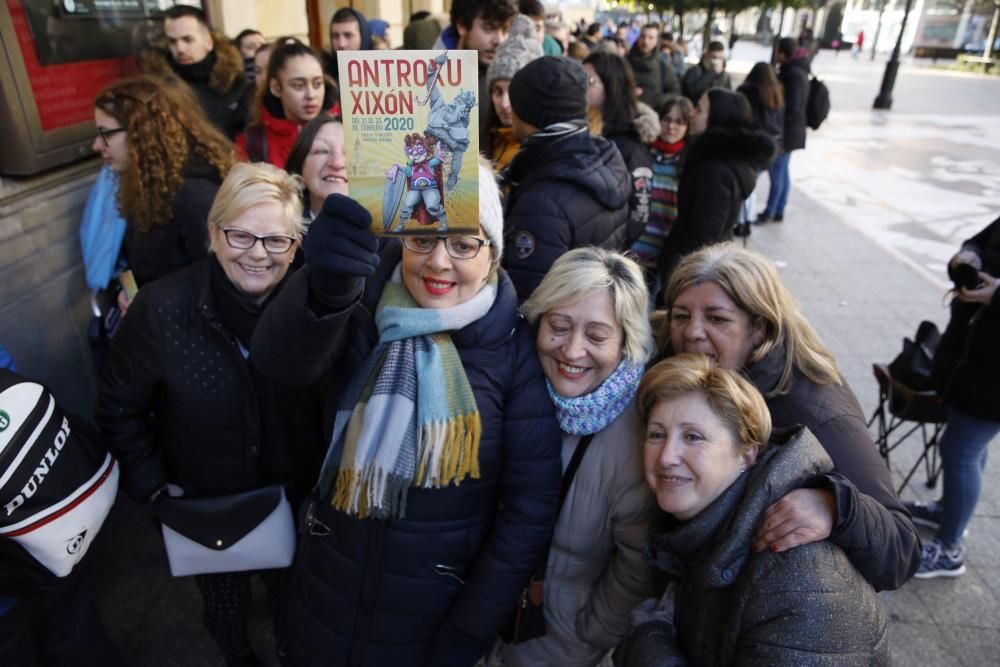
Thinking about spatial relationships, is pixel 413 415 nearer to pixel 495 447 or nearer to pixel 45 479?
pixel 495 447

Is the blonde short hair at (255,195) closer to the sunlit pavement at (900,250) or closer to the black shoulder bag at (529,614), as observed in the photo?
the black shoulder bag at (529,614)

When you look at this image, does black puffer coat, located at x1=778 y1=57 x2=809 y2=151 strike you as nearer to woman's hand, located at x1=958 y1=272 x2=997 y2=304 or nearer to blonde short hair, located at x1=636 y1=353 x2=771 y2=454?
woman's hand, located at x1=958 y1=272 x2=997 y2=304

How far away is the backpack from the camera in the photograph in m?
8.48

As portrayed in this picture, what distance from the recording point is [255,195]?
1.94m

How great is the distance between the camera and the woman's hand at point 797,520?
1.34 meters

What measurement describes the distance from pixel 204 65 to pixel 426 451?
3.60 meters

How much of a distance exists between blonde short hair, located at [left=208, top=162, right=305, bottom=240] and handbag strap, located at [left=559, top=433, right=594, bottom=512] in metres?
1.07

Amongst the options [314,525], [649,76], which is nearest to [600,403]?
[314,525]

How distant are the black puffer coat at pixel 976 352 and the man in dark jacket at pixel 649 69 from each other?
6.14m

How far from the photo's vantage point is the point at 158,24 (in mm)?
4203

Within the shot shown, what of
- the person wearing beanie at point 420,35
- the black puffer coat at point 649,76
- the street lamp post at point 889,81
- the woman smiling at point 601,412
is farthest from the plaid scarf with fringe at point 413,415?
the street lamp post at point 889,81

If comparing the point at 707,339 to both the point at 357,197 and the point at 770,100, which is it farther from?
the point at 770,100

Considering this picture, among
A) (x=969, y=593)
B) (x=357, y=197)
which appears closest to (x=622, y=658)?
(x=357, y=197)

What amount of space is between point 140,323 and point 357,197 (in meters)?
1.04
